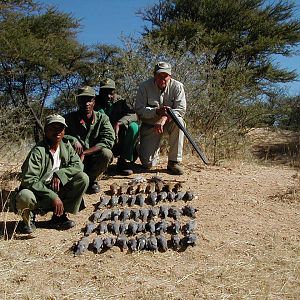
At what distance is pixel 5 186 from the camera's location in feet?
21.3

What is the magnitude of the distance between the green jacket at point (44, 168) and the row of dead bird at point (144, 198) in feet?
2.50

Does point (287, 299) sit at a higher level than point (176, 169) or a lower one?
lower

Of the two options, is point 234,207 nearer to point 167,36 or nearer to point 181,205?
point 181,205

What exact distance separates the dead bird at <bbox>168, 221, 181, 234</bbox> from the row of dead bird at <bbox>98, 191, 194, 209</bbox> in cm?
68

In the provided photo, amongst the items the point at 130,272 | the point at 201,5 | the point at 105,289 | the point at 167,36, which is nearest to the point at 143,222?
the point at 130,272

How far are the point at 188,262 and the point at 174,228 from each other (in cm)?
66

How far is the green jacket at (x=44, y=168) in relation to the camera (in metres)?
4.92

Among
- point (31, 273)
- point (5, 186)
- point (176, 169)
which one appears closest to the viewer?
point (31, 273)

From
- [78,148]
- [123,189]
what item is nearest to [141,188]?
[123,189]

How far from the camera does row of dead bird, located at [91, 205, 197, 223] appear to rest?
5570mm

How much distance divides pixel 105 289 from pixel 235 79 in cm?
907

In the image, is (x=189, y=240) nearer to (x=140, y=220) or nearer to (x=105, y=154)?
(x=140, y=220)

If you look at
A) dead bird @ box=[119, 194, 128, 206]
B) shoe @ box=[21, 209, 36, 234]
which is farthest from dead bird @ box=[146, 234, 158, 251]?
shoe @ box=[21, 209, 36, 234]

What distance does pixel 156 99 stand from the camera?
7.04m
